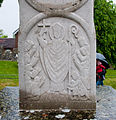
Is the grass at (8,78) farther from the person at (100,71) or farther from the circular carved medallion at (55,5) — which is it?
the circular carved medallion at (55,5)

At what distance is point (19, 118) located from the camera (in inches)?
145

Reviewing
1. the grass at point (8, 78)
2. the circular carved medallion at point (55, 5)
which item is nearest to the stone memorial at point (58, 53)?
the circular carved medallion at point (55, 5)

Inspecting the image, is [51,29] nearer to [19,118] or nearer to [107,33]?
[19,118]

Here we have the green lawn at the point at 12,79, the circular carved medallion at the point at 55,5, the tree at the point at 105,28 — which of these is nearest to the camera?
the circular carved medallion at the point at 55,5

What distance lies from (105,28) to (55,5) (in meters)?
16.9

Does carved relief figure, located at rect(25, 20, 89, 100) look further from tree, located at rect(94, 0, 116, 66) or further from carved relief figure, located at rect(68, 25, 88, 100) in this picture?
tree, located at rect(94, 0, 116, 66)

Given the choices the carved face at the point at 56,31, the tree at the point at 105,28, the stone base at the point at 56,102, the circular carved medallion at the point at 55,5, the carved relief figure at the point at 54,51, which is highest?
the tree at the point at 105,28

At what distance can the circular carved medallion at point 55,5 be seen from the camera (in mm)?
4035

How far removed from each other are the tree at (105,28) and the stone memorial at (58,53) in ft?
53.0

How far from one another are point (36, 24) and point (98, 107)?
7.17ft

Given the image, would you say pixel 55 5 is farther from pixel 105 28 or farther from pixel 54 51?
pixel 105 28

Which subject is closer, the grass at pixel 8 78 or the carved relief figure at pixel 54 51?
the carved relief figure at pixel 54 51

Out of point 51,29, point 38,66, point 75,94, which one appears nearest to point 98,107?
point 75,94

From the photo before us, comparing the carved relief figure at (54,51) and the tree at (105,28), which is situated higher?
the tree at (105,28)
